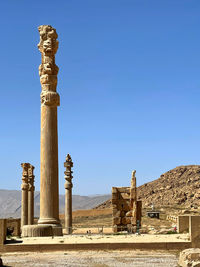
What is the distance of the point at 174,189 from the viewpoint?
80.6m

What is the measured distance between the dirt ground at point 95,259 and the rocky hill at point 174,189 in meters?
51.3

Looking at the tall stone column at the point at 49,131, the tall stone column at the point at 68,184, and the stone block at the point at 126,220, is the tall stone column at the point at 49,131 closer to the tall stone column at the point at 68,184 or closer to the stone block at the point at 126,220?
the stone block at the point at 126,220

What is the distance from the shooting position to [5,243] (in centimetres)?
1700

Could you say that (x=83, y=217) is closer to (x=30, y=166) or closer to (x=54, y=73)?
(x=30, y=166)

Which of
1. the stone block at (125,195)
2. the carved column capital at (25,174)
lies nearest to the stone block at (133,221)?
the stone block at (125,195)

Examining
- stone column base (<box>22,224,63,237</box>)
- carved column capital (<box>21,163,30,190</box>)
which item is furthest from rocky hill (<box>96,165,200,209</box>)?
stone column base (<box>22,224,63,237</box>)

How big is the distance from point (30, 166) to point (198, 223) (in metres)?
22.7

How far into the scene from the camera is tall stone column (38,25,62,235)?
20547mm

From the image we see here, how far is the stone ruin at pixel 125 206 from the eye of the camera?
96.5 feet

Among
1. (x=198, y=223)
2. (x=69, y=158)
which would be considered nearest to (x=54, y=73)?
(x=198, y=223)

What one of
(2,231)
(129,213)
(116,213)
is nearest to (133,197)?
(129,213)

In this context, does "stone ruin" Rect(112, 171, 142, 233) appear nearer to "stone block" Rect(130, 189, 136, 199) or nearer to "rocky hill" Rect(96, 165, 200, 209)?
"stone block" Rect(130, 189, 136, 199)

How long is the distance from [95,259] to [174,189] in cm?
6799

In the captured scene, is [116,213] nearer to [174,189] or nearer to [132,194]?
[132,194]
